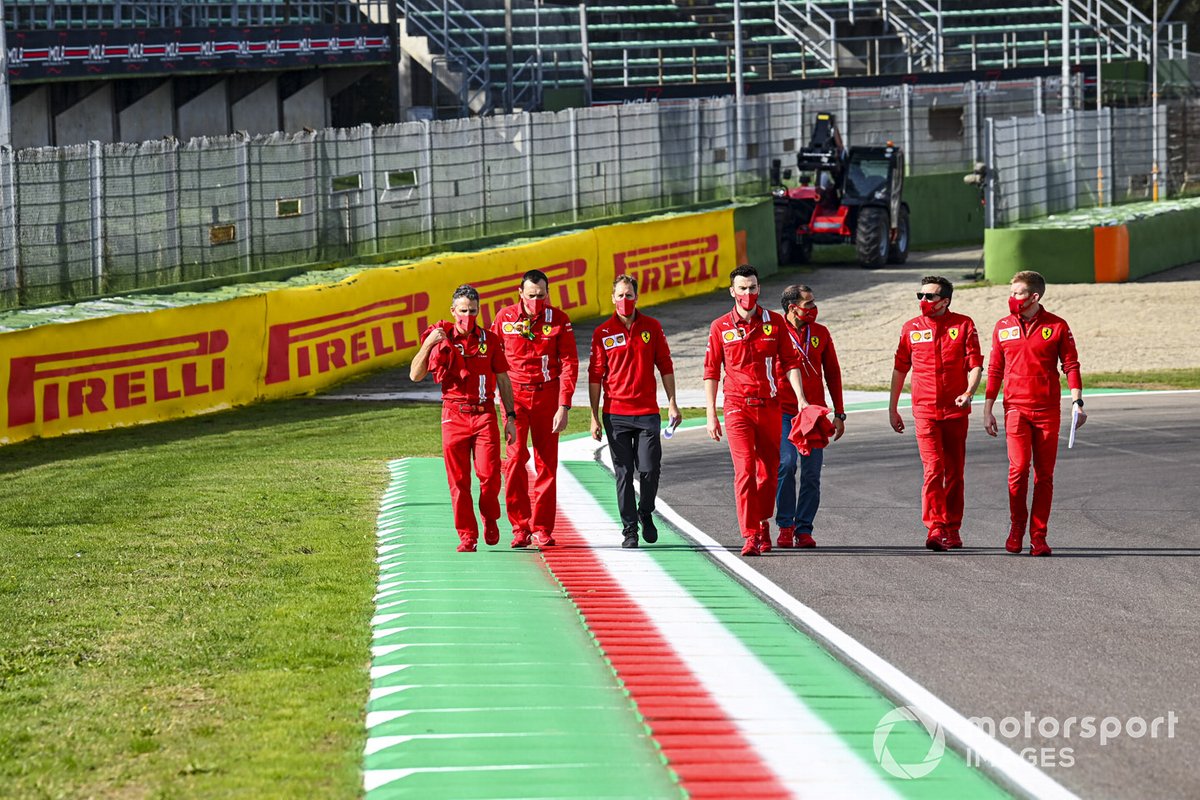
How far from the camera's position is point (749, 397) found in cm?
1089

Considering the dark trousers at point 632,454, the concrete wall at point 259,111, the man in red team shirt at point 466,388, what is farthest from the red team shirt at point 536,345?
the concrete wall at point 259,111

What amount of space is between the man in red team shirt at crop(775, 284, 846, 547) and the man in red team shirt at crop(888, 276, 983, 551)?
0.47m

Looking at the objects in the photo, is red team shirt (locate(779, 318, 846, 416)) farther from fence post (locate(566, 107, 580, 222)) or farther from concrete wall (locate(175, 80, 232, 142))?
concrete wall (locate(175, 80, 232, 142))

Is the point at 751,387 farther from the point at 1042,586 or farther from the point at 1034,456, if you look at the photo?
the point at 1042,586

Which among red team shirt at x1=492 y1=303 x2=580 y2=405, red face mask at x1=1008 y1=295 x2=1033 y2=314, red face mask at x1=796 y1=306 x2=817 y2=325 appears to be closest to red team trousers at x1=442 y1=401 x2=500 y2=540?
red team shirt at x1=492 y1=303 x2=580 y2=405

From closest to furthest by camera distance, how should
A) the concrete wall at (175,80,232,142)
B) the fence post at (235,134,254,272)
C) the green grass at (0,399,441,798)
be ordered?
the green grass at (0,399,441,798) < the fence post at (235,134,254,272) < the concrete wall at (175,80,232,142)

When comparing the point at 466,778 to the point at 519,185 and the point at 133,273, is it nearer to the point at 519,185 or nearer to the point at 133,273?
the point at 133,273

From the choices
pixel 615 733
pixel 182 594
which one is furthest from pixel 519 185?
pixel 615 733

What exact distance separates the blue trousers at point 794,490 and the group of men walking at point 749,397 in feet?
0.03

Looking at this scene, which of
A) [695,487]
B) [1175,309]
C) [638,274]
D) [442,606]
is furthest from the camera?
[638,274]

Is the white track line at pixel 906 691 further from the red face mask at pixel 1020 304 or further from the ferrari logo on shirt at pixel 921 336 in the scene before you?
the red face mask at pixel 1020 304

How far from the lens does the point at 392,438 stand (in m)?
18.6

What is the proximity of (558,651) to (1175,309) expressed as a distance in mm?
22012

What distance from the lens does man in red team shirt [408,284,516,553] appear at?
10922 mm
